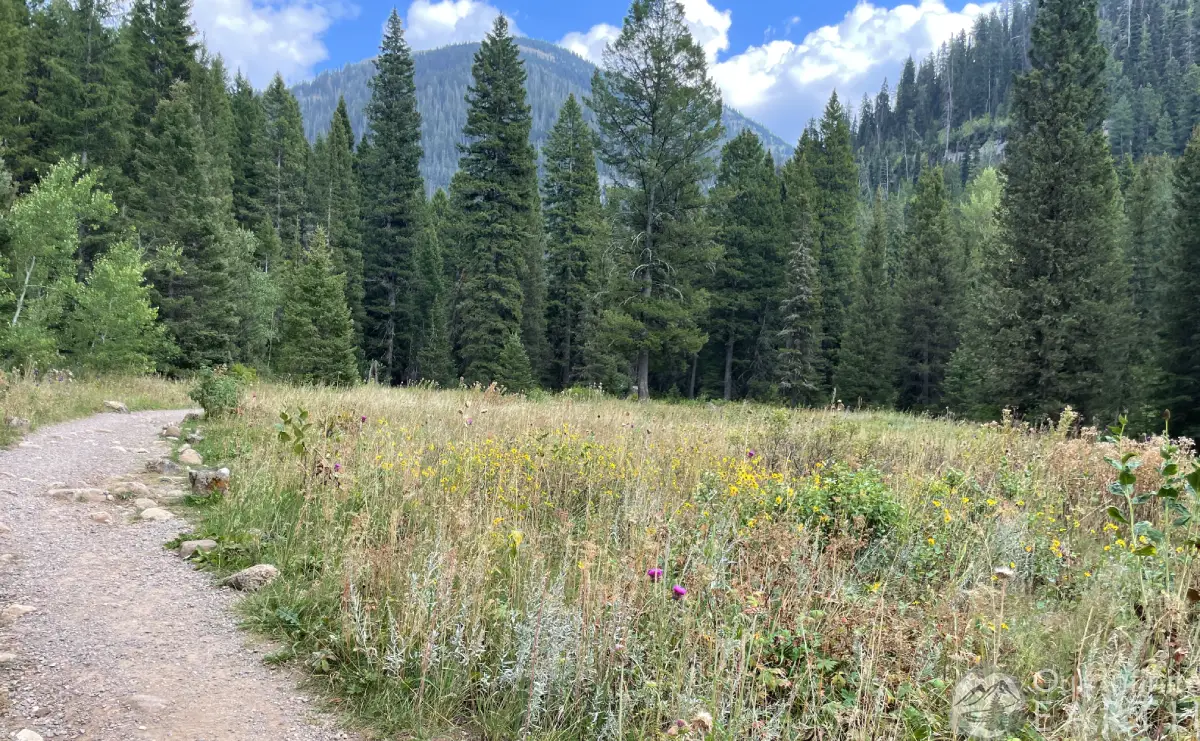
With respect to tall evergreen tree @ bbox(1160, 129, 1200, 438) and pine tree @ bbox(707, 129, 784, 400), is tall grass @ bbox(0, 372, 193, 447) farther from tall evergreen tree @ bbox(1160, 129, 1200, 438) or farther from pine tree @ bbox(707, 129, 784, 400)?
tall evergreen tree @ bbox(1160, 129, 1200, 438)

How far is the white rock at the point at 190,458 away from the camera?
22.0ft

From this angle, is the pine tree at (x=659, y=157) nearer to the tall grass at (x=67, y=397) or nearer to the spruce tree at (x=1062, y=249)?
the spruce tree at (x=1062, y=249)

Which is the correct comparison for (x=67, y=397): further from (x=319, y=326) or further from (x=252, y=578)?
(x=319, y=326)

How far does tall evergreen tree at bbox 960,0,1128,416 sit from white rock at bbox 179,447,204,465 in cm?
2241

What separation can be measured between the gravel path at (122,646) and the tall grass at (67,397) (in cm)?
420

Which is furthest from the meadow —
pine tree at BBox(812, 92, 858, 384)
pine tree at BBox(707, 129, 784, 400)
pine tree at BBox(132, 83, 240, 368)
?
pine tree at BBox(812, 92, 858, 384)

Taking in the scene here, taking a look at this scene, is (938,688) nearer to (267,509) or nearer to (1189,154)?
(267,509)

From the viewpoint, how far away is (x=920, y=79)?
119 meters

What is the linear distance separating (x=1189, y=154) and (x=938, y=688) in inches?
1260

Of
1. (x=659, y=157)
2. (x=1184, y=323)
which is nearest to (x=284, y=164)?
(x=659, y=157)

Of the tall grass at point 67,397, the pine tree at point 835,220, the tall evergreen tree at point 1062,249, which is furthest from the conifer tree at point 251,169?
the tall evergreen tree at point 1062,249

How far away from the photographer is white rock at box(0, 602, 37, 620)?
3059 mm

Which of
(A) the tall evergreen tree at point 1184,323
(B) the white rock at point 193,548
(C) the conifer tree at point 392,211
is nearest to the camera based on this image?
(B) the white rock at point 193,548

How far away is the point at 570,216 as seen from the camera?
33969 mm
